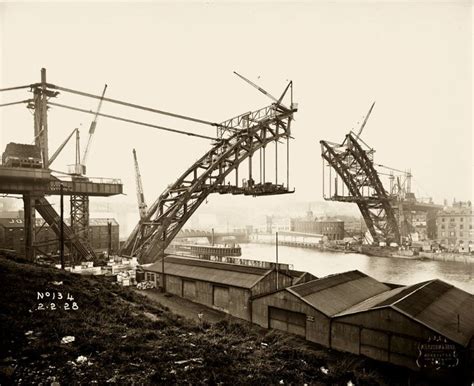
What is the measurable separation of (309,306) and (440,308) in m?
5.47

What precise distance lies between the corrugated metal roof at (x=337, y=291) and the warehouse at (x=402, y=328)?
103cm

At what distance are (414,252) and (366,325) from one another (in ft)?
131

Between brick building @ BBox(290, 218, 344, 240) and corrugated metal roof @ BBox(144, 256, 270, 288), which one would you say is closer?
corrugated metal roof @ BBox(144, 256, 270, 288)

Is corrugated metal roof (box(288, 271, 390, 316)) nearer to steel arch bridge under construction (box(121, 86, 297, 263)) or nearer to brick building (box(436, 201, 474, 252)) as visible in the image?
steel arch bridge under construction (box(121, 86, 297, 263))

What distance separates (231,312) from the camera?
55.8ft

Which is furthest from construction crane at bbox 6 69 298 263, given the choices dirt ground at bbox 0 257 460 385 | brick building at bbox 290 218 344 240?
brick building at bbox 290 218 344 240

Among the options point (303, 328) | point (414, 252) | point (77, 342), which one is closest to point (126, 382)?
point (77, 342)

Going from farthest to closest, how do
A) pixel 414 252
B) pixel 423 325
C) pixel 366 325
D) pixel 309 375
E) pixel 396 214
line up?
pixel 396 214 < pixel 414 252 < pixel 366 325 < pixel 423 325 < pixel 309 375

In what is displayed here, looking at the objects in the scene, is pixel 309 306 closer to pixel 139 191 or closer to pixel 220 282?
pixel 220 282

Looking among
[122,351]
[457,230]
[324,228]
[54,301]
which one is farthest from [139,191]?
[457,230]

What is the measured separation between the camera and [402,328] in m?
11.1

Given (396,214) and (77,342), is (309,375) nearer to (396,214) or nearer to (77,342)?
(77,342)

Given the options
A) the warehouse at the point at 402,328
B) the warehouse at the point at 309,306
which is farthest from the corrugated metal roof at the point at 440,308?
the warehouse at the point at 309,306

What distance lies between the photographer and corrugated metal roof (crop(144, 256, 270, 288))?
17312 millimetres
